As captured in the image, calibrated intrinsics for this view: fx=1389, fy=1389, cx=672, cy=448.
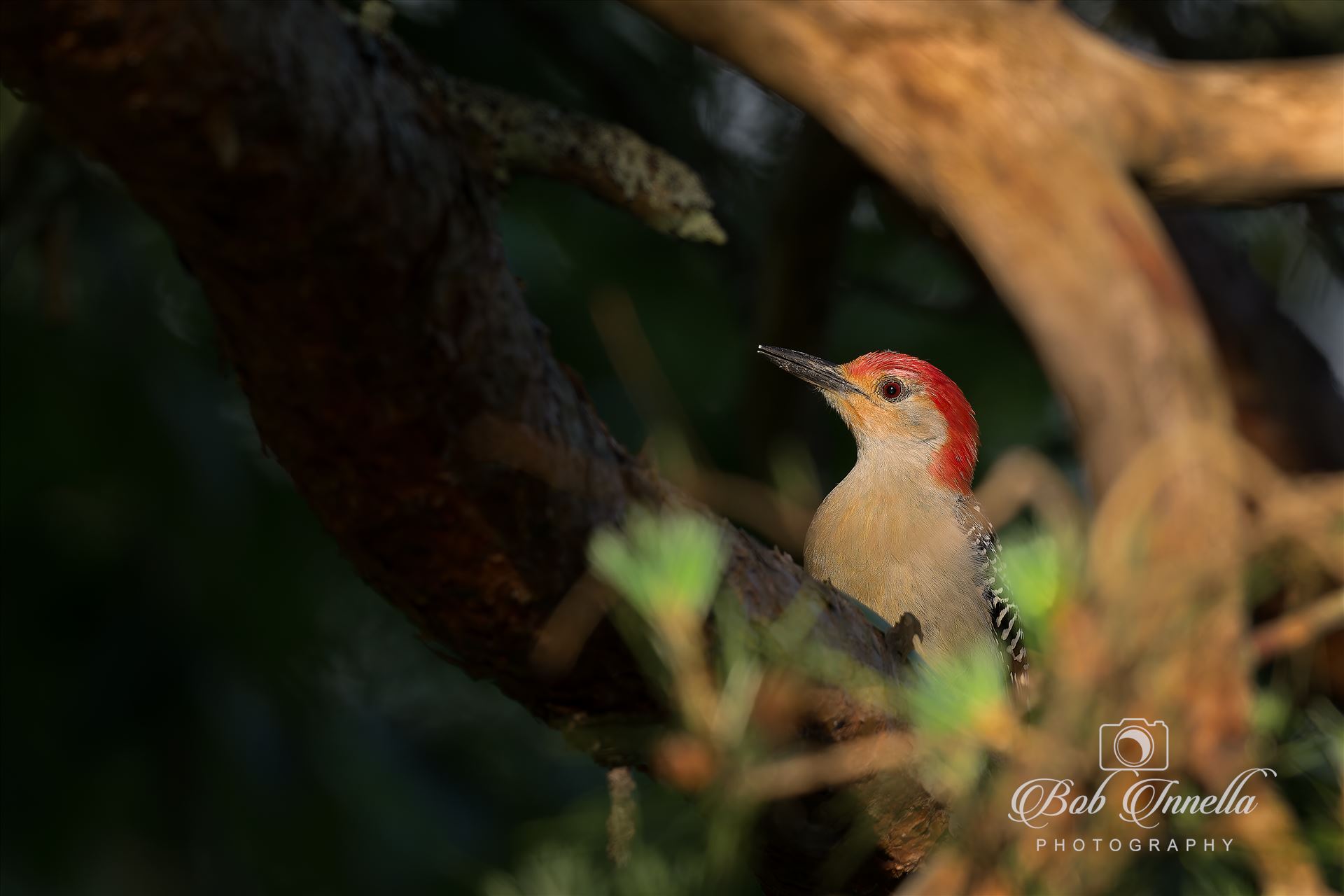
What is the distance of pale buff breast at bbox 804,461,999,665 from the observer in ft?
14.1

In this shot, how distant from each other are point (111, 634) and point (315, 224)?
4.54 m

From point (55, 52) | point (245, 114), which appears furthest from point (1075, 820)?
point (55, 52)

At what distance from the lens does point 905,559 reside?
14.4 ft

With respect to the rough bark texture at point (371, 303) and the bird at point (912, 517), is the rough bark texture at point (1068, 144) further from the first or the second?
the bird at point (912, 517)

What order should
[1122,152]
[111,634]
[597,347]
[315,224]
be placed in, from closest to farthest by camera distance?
1. [315,224]
2. [1122,152]
3. [111,634]
4. [597,347]

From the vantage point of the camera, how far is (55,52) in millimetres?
1647

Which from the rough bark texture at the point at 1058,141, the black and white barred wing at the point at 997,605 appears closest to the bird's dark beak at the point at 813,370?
the black and white barred wing at the point at 997,605

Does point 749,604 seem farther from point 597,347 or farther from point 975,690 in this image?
point 597,347

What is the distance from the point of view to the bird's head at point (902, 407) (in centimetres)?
507

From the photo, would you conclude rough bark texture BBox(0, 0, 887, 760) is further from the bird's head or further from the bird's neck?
the bird's head

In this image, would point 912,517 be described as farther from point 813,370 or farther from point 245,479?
point 245,479

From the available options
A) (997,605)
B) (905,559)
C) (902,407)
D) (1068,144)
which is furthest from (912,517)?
(1068,144)

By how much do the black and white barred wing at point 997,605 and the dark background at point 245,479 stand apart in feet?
3.21

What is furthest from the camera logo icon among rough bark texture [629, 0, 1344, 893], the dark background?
the dark background
